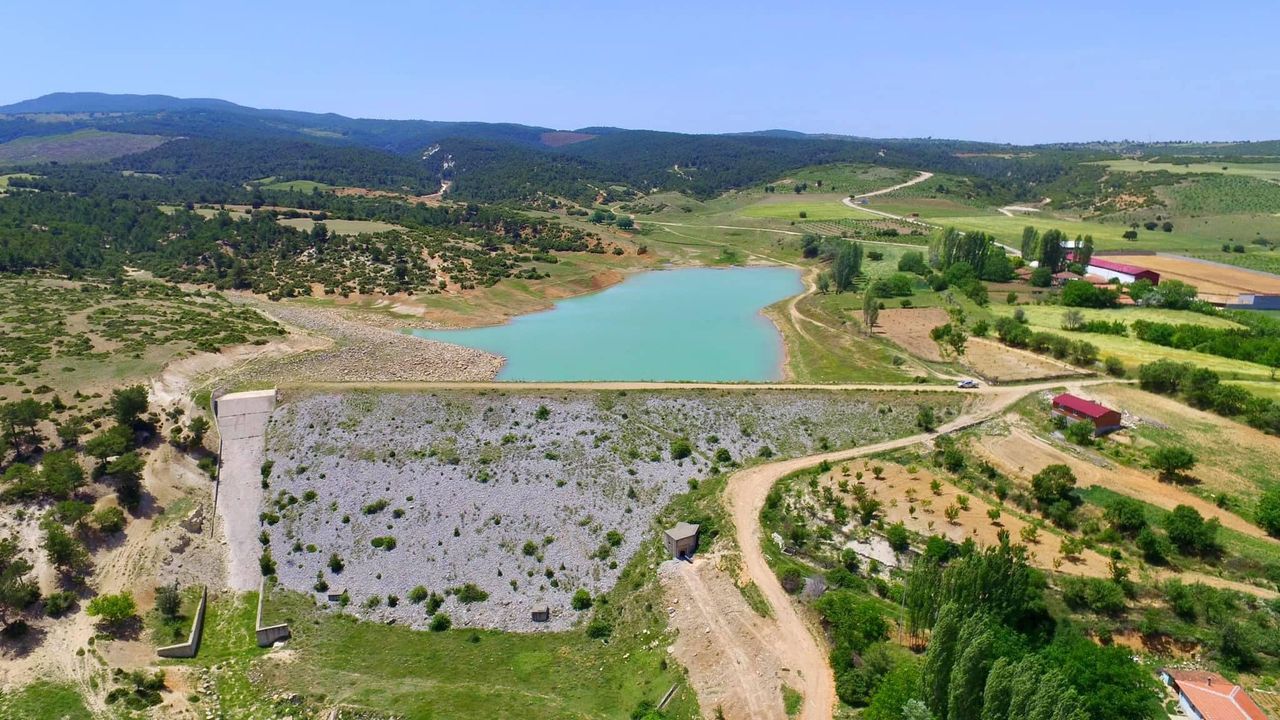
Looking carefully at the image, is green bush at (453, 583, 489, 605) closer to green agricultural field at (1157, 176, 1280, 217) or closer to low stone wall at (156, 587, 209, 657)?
low stone wall at (156, 587, 209, 657)

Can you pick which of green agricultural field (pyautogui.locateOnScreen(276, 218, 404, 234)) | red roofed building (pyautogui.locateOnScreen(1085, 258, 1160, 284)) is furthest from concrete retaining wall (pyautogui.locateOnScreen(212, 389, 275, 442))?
red roofed building (pyautogui.locateOnScreen(1085, 258, 1160, 284))

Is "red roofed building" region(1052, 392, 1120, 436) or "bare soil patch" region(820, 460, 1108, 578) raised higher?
"red roofed building" region(1052, 392, 1120, 436)

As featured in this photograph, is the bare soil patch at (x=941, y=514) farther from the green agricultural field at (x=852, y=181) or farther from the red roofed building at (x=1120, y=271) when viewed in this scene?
the green agricultural field at (x=852, y=181)

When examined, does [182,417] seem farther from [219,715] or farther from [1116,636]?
[1116,636]

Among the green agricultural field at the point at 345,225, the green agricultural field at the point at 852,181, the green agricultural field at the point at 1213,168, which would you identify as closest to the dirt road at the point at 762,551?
the green agricultural field at the point at 345,225


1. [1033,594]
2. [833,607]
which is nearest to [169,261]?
[833,607]

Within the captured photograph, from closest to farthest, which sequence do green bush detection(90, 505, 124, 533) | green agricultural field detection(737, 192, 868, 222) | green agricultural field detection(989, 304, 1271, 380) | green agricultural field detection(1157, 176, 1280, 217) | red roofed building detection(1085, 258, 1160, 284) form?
green bush detection(90, 505, 124, 533) → green agricultural field detection(989, 304, 1271, 380) → red roofed building detection(1085, 258, 1160, 284) → green agricultural field detection(1157, 176, 1280, 217) → green agricultural field detection(737, 192, 868, 222)

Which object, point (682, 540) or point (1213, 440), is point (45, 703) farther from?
point (1213, 440)
